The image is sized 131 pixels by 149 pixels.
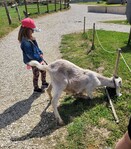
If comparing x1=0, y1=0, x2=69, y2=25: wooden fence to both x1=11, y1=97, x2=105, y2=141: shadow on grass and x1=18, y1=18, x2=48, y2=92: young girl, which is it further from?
x1=11, y1=97, x2=105, y2=141: shadow on grass

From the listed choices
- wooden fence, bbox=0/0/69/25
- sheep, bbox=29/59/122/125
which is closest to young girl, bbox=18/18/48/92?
sheep, bbox=29/59/122/125

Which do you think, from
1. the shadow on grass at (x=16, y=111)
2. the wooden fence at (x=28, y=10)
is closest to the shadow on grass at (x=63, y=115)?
the shadow on grass at (x=16, y=111)

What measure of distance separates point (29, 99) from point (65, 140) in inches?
89.8

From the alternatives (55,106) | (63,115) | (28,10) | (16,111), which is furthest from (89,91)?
(28,10)

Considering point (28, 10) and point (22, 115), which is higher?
point (22, 115)

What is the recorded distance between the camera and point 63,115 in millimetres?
5480

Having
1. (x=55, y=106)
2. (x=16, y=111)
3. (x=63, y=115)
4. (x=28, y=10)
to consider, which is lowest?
(x=28, y=10)

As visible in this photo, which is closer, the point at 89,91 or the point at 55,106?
the point at 55,106

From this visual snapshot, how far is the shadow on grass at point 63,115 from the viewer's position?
4965 millimetres

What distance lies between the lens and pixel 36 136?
192 inches

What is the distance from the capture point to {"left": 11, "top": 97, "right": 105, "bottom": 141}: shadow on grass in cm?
496

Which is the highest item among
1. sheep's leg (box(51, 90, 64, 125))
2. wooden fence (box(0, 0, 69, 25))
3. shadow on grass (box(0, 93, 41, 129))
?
sheep's leg (box(51, 90, 64, 125))

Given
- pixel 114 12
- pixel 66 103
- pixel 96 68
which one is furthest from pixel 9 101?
pixel 114 12

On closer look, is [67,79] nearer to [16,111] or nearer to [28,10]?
[16,111]
